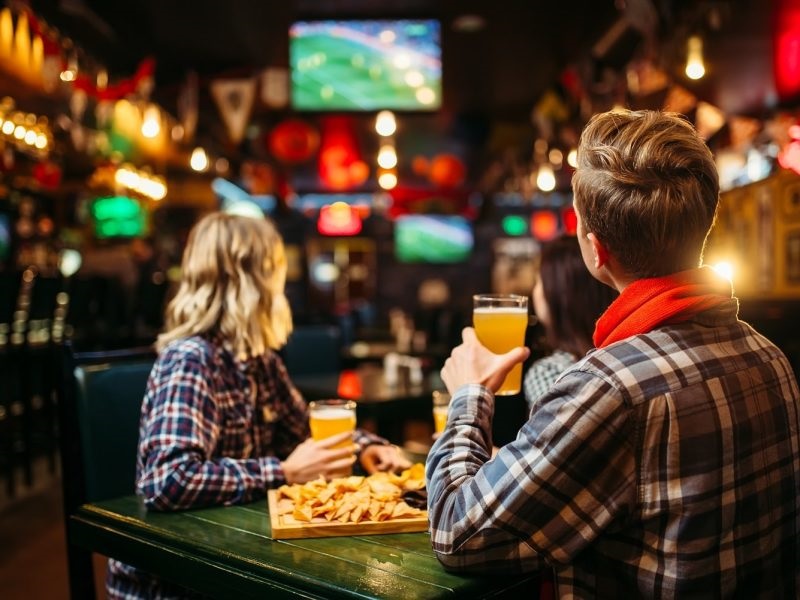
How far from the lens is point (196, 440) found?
176cm

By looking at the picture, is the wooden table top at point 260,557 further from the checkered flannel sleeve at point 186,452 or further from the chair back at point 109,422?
the chair back at point 109,422

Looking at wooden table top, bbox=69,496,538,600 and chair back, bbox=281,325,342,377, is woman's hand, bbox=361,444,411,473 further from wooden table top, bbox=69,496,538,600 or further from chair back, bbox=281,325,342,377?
chair back, bbox=281,325,342,377

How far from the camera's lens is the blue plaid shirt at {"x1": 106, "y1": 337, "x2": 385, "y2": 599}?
170 centimetres

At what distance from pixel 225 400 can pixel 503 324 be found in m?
0.79

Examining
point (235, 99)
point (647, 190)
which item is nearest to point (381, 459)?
point (647, 190)

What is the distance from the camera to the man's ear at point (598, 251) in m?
1.25

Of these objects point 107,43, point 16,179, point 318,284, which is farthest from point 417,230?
point 107,43

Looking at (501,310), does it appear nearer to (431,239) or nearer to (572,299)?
(572,299)

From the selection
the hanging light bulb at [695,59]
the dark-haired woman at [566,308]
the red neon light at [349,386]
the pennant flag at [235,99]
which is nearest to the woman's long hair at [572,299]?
the dark-haired woman at [566,308]

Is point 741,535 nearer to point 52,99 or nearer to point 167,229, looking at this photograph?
point 52,99

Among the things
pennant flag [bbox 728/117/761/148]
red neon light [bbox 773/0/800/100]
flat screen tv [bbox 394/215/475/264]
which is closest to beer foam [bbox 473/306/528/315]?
red neon light [bbox 773/0/800/100]

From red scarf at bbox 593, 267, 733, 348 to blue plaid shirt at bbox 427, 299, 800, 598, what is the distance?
0.02m

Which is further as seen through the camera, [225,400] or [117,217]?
[117,217]

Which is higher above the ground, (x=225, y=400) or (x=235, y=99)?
(x=235, y=99)
